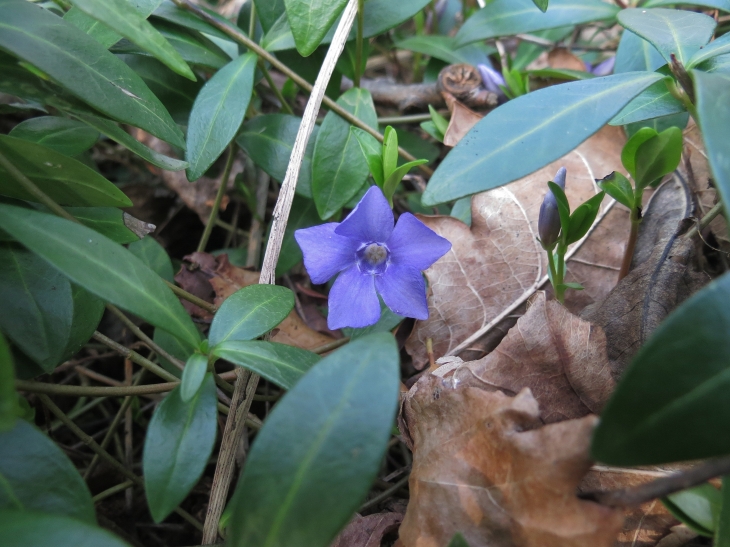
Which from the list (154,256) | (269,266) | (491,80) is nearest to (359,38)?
(491,80)

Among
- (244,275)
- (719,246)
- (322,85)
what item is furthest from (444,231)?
(719,246)

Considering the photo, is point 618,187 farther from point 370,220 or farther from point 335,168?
point 335,168

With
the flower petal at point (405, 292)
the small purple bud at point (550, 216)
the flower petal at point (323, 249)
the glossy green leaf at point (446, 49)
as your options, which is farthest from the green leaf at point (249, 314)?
the glossy green leaf at point (446, 49)

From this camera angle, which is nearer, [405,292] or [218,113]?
[405,292]

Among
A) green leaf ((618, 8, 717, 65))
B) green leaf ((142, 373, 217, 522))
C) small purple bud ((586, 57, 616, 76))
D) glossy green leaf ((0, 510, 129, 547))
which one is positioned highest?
green leaf ((618, 8, 717, 65))

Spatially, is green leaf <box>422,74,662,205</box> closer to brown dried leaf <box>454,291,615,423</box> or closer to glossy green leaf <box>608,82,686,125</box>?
glossy green leaf <box>608,82,686,125</box>

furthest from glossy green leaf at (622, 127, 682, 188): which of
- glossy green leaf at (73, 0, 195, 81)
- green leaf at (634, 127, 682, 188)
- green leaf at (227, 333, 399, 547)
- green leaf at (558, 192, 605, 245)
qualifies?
glossy green leaf at (73, 0, 195, 81)
